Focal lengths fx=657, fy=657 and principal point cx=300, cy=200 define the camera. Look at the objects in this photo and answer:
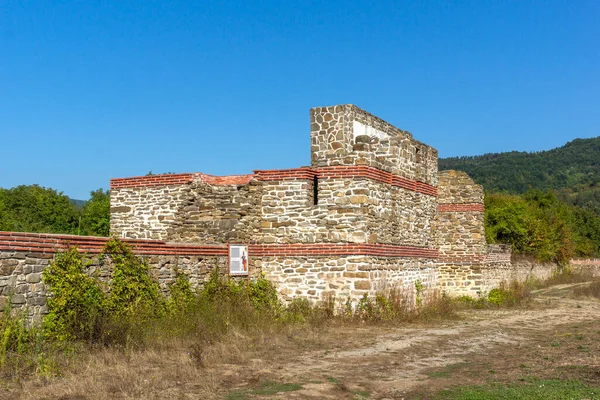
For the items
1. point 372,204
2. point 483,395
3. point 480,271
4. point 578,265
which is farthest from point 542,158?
point 483,395

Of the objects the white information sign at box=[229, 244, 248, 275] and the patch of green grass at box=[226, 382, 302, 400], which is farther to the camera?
the white information sign at box=[229, 244, 248, 275]

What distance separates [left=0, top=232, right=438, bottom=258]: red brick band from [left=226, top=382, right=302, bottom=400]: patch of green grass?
4759mm

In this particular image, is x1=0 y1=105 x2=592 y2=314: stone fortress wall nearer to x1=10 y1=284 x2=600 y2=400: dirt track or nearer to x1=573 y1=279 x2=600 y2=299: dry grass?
x1=10 y1=284 x2=600 y2=400: dirt track

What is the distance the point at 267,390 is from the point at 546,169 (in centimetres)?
12943

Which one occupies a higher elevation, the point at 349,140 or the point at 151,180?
the point at 349,140

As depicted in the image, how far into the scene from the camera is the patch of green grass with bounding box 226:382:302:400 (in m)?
9.09

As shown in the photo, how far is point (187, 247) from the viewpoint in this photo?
52.0 ft

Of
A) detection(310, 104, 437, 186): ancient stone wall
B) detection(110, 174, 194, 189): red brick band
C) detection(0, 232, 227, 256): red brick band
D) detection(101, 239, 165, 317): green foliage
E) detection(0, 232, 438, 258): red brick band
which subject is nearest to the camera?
detection(0, 232, 227, 256): red brick band

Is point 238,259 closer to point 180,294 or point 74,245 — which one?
point 180,294

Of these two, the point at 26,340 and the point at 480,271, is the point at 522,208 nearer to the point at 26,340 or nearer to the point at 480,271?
the point at 480,271

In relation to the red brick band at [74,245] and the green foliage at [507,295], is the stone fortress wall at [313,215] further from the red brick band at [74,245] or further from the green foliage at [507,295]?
the green foliage at [507,295]

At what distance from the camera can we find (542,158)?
137625 mm

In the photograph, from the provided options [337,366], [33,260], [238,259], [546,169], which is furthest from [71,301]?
[546,169]

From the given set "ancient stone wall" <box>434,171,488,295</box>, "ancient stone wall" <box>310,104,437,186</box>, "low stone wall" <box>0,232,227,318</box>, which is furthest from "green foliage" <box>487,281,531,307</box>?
"low stone wall" <box>0,232,227,318</box>
